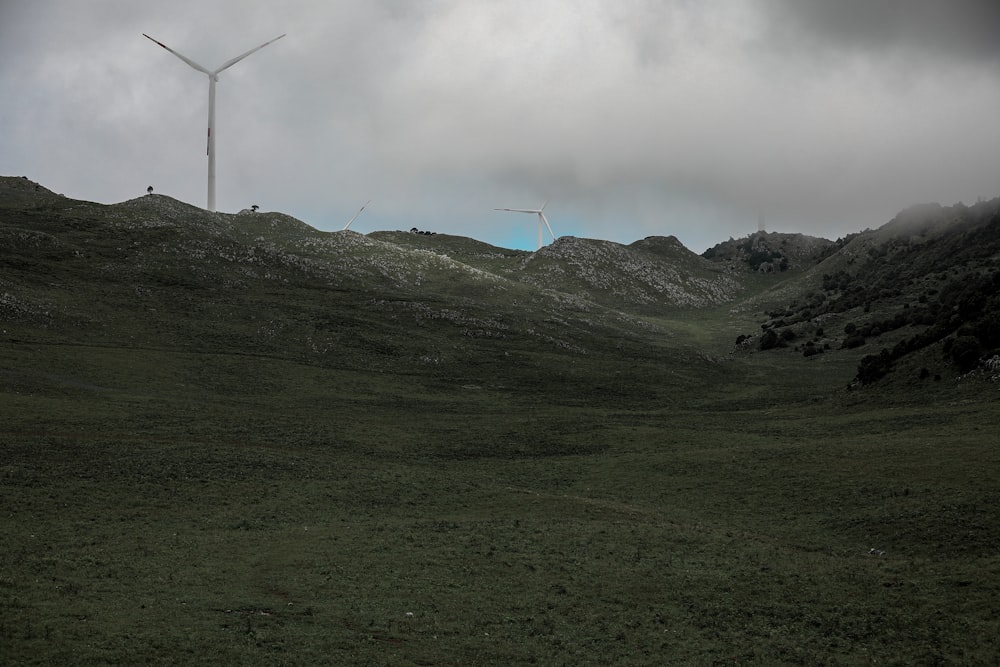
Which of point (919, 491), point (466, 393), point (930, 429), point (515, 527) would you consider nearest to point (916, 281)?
point (466, 393)

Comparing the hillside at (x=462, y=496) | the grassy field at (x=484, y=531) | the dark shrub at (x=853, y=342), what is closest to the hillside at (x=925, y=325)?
the dark shrub at (x=853, y=342)

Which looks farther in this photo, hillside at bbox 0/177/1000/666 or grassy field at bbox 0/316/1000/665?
hillside at bbox 0/177/1000/666

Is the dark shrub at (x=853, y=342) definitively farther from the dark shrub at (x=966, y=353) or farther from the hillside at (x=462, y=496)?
the dark shrub at (x=966, y=353)

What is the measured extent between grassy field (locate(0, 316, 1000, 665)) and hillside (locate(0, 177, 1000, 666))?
0.78 ft

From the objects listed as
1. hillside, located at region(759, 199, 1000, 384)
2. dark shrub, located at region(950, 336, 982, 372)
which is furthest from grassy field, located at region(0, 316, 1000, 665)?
hillside, located at region(759, 199, 1000, 384)

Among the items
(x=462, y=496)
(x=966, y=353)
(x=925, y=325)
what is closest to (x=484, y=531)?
(x=462, y=496)

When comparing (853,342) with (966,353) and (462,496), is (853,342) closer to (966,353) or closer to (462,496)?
(966,353)

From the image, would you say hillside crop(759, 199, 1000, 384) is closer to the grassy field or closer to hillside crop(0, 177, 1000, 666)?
hillside crop(0, 177, 1000, 666)

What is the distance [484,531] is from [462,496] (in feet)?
38.9

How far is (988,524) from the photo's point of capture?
4875 cm

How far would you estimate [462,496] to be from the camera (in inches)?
2687

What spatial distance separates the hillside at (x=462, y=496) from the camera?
3772cm

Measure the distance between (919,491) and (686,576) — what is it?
67.8 ft

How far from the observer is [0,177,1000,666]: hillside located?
37.7m
